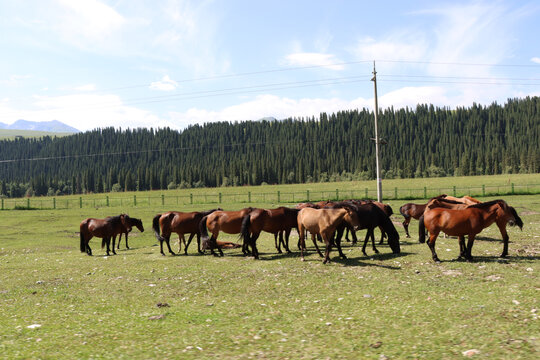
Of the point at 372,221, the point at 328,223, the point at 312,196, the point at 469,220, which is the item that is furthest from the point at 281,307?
the point at 312,196

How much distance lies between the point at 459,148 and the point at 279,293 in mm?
198897

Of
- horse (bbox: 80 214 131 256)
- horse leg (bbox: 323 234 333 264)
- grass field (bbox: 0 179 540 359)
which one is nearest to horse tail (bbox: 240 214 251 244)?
grass field (bbox: 0 179 540 359)

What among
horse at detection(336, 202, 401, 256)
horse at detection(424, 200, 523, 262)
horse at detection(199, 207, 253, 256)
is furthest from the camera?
horse at detection(199, 207, 253, 256)

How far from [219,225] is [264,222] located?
207 centimetres

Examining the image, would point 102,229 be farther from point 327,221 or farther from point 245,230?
point 327,221

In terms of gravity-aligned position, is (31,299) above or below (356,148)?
below

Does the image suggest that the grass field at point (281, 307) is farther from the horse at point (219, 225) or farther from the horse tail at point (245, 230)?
the horse at point (219, 225)

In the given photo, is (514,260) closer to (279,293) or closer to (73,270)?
(279,293)

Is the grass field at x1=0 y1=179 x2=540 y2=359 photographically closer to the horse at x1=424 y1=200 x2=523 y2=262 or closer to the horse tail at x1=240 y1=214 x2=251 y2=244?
the horse tail at x1=240 y1=214 x2=251 y2=244

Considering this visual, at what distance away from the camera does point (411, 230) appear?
21703 mm

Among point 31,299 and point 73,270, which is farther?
point 73,270

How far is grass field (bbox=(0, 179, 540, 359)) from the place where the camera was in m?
6.05

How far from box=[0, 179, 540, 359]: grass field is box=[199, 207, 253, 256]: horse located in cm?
110

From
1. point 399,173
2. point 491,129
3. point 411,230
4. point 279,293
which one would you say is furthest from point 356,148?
point 279,293
